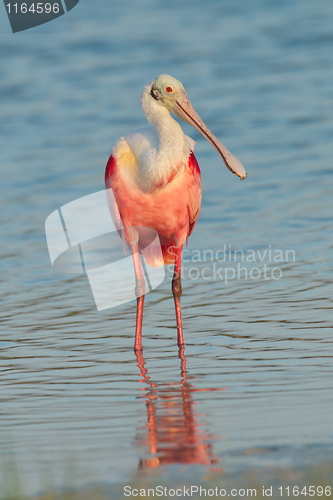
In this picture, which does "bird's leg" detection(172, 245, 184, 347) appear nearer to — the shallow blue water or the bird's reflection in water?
the shallow blue water

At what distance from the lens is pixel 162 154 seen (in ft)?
21.4

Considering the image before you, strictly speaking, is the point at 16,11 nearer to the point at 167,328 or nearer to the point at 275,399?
the point at 167,328

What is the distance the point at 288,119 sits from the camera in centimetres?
1494

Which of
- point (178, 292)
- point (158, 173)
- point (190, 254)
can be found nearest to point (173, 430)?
point (158, 173)

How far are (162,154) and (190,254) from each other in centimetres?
267

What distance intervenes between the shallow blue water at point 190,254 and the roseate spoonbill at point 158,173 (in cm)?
61

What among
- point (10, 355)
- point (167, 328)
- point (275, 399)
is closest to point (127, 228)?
point (167, 328)

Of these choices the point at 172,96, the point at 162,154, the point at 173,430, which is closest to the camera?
the point at 173,430

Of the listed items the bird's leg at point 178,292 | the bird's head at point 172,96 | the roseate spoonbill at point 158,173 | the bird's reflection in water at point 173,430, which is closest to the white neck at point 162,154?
the roseate spoonbill at point 158,173

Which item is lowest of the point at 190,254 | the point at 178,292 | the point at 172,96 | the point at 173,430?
the point at 190,254

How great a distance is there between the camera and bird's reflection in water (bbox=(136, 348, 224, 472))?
4031mm

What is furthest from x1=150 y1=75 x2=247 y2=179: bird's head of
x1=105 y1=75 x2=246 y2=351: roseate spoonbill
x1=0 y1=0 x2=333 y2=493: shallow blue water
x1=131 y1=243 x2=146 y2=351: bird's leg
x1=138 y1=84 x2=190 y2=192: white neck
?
x1=0 y1=0 x2=333 y2=493: shallow blue water

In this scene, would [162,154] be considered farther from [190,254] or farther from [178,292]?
[190,254]

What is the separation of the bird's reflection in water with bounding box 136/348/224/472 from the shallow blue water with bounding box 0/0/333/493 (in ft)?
0.06
